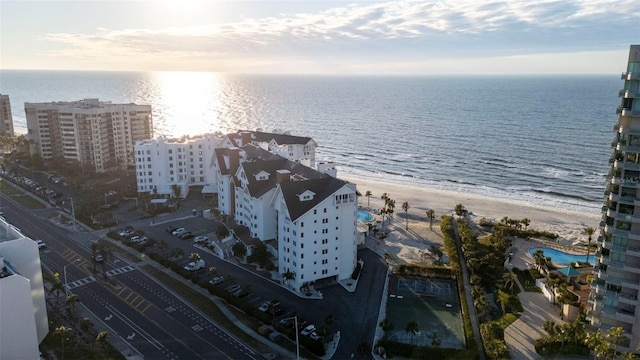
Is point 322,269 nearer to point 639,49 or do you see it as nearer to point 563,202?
point 639,49

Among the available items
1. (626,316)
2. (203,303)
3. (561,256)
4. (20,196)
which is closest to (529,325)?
(626,316)

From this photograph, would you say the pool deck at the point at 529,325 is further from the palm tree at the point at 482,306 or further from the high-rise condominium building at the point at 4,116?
the high-rise condominium building at the point at 4,116

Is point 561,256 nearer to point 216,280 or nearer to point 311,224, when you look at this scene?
point 311,224

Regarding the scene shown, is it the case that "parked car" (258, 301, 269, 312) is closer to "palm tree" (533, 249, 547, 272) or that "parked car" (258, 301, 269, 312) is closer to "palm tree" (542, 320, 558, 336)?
"palm tree" (542, 320, 558, 336)

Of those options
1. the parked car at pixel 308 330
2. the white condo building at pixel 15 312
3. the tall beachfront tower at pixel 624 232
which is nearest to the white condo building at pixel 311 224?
the parked car at pixel 308 330

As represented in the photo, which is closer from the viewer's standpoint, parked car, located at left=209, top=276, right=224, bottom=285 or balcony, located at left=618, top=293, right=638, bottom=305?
balcony, located at left=618, top=293, right=638, bottom=305

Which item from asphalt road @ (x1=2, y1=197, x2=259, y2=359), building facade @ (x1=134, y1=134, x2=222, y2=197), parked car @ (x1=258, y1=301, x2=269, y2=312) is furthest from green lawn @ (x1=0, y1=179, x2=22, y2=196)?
parked car @ (x1=258, y1=301, x2=269, y2=312)
